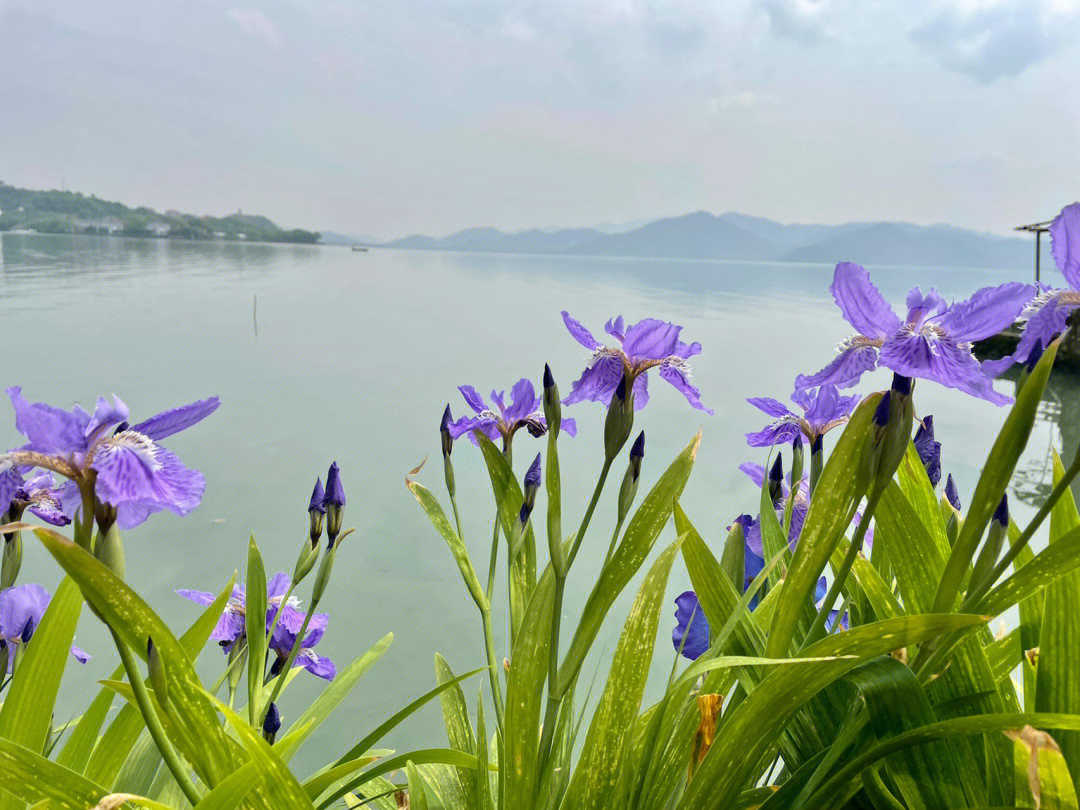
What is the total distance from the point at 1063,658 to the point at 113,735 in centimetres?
93

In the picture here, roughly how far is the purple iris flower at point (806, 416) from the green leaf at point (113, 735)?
0.63 m

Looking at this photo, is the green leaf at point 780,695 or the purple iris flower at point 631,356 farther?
the purple iris flower at point 631,356

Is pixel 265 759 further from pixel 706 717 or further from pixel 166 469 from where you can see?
pixel 706 717

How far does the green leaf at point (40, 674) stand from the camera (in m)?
0.67

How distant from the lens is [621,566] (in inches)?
27.7

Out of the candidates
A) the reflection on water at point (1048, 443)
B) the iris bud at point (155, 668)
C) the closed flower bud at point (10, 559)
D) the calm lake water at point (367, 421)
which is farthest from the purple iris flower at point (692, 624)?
the reflection on water at point (1048, 443)

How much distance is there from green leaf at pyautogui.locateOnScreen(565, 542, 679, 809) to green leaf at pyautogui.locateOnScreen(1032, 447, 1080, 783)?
0.35m

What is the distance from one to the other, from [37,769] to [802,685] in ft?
2.02

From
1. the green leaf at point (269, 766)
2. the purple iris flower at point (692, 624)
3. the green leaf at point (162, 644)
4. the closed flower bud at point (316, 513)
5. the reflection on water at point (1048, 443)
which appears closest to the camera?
the green leaf at point (162, 644)

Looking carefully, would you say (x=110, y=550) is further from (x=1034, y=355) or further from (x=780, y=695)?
(x=1034, y=355)

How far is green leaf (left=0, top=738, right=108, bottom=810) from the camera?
57 centimetres

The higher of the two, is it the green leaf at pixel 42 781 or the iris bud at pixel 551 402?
the iris bud at pixel 551 402

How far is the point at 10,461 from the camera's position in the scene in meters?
0.50

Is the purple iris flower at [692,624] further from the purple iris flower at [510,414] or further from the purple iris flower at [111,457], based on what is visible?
the purple iris flower at [111,457]
